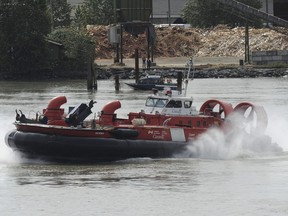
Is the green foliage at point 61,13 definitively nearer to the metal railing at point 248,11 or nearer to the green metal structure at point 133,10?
the green metal structure at point 133,10

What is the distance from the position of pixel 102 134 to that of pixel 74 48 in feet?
207

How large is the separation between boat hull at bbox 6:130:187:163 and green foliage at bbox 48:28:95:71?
60664 millimetres

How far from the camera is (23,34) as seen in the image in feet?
325

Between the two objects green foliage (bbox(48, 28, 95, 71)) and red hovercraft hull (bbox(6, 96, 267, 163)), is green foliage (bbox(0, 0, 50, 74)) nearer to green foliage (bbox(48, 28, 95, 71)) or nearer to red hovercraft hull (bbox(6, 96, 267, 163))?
green foliage (bbox(48, 28, 95, 71))

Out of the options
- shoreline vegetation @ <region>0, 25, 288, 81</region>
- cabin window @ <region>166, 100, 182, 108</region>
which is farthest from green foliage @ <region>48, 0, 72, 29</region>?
cabin window @ <region>166, 100, 182, 108</region>

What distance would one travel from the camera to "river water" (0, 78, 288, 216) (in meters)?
30.8

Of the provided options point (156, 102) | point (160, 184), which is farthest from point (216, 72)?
point (160, 184)

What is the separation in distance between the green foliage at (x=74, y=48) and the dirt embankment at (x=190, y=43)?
10.8 m

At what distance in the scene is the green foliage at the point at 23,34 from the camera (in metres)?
99.1

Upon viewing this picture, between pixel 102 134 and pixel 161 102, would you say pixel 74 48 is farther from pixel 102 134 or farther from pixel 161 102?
pixel 102 134

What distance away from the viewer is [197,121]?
40562 mm

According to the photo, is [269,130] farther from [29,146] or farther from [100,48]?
[100,48]

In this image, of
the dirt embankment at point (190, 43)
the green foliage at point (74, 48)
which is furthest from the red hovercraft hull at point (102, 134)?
the dirt embankment at point (190, 43)

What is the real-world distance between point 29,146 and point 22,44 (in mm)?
63097
